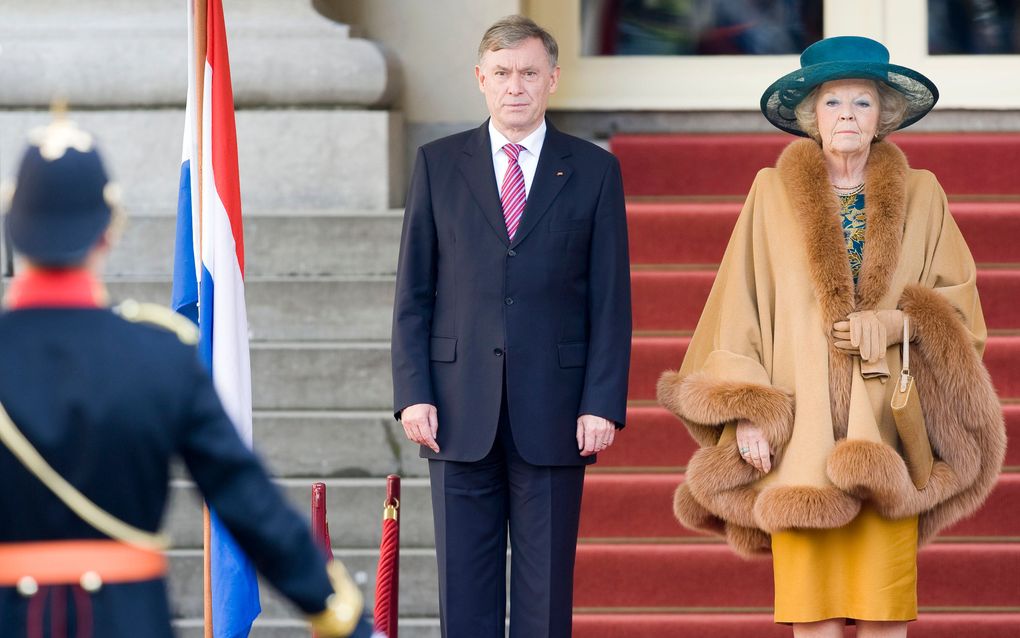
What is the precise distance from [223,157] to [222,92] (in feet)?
0.63

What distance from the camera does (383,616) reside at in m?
4.42

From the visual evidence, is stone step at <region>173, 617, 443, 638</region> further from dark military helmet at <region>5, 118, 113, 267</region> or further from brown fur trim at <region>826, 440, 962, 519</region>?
dark military helmet at <region>5, 118, 113, 267</region>

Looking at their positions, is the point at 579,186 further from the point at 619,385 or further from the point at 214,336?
the point at 214,336

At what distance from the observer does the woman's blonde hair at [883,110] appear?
172 inches

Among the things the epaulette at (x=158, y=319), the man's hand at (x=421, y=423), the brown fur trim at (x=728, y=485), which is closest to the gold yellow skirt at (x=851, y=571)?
the brown fur trim at (x=728, y=485)

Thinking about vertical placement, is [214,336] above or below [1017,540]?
above

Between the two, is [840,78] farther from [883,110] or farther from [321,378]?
[321,378]

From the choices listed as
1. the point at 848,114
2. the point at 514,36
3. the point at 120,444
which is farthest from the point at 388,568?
the point at 120,444

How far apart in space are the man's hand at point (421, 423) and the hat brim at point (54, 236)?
1916 mm

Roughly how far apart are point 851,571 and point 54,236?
97.3 inches

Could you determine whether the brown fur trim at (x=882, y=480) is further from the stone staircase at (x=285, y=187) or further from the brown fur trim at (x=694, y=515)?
the stone staircase at (x=285, y=187)

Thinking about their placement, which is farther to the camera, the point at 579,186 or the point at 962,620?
the point at 962,620

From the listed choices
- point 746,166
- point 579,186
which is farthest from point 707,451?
point 746,166

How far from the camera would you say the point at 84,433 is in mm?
2381
